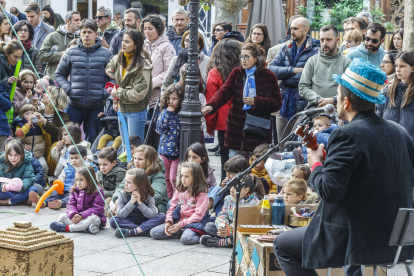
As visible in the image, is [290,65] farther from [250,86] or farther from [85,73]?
[85,73]

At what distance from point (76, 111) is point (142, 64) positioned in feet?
5.46

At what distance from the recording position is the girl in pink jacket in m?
6.36

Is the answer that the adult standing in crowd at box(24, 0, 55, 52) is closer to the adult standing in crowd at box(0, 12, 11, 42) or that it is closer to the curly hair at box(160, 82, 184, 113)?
the adult standing in crowd at box(0, 12, 11, 42)

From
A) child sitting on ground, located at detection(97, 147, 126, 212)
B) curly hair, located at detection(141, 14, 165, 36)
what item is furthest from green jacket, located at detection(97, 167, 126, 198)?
curly hair, located at detection(141, 14, 165, 36)

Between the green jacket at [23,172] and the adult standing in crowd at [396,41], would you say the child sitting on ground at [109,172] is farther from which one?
the adult standing in crowd at [396,41]

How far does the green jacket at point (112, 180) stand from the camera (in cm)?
768

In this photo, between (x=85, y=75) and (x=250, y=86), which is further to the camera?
(x=85, y=75)

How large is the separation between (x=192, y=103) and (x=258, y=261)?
3320 mm

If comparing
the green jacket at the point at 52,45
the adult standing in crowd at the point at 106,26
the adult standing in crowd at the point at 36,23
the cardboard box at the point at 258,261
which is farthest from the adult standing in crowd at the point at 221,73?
the adult standing in crowd at the point at 36,23

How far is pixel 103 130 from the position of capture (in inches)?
374

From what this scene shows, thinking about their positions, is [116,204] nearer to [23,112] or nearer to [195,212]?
[195,212]

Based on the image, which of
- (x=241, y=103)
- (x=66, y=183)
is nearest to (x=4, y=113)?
(x=66, y=183)

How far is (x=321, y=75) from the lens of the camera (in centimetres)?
743

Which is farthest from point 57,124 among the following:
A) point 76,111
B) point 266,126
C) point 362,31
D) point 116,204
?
point 362,31
